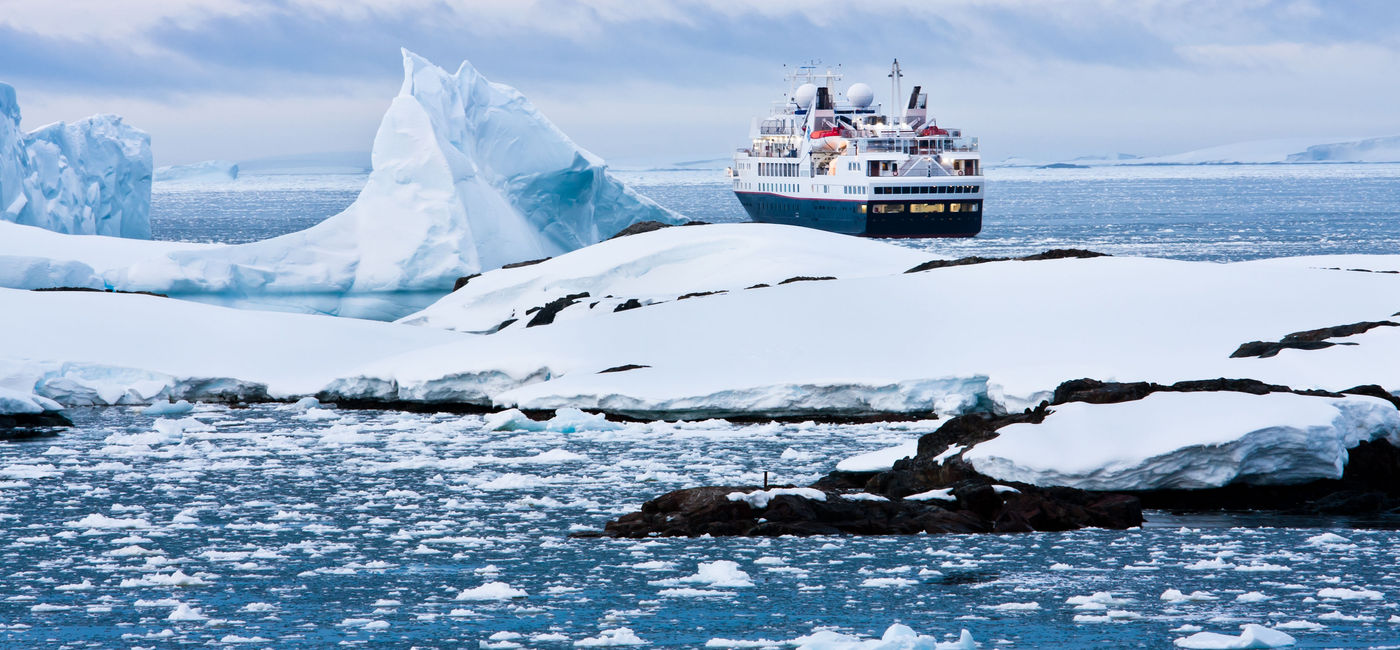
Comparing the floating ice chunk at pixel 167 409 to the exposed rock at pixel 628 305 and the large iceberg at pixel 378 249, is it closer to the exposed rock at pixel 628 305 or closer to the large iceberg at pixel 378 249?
the exposed rock at pixel 628 305

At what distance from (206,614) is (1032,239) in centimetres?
4821

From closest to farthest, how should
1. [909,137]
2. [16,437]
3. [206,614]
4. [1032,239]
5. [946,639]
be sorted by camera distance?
[946,639]
[206,614]
[16,437]
[1032,239]
[909,137]

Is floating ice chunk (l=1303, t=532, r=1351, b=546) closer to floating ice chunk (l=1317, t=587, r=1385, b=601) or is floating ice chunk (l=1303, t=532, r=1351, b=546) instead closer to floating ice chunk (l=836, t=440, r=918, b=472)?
floating ice chunk (l=1317, t=587, r=1385, b=601)

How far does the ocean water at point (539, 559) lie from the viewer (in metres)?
8.64

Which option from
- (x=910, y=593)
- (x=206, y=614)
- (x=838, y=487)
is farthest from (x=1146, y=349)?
(x=206, y=614)

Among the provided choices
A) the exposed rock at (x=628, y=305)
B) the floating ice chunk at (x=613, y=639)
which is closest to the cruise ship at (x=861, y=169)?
the exposed rock at (x=628, y=305)

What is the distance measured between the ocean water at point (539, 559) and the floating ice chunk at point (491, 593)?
0.03 meters

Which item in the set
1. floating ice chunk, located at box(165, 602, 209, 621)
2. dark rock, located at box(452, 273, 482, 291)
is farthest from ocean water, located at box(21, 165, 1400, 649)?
dark rock, located at box(452, 273, 482, 291)

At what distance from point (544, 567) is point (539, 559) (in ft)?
0.89

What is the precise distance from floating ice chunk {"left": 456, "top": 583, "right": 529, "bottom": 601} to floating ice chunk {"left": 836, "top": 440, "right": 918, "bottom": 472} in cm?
448

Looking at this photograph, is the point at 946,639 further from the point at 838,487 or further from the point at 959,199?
the point at 959,199

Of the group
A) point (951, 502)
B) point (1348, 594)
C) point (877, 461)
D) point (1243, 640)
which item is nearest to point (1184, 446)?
point (951, 502)

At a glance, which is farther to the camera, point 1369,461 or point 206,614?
point 1369,461

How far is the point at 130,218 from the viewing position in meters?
46.6
